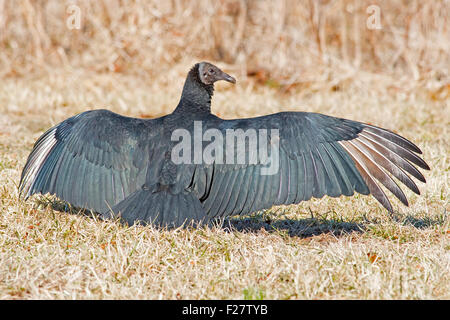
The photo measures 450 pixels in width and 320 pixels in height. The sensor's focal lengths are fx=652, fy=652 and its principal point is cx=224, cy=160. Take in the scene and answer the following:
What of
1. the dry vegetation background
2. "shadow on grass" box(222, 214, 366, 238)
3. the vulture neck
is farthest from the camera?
the vulture neck

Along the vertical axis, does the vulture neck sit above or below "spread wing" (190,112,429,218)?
above

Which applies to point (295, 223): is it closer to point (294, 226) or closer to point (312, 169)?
point (294, 226)

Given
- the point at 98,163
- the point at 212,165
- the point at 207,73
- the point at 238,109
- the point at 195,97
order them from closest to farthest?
1. the point at 212,165
2. the point at 98,163
3. the point at 195,97
4. the point at 207,73
5. the point at 238,109

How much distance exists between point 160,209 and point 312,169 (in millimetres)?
936

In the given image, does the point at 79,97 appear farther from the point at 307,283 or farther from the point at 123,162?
the point at 307,283

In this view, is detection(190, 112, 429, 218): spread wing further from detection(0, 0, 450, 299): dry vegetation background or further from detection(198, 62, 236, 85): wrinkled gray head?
detection(198, 62, 236, 85): wrinkled gray head

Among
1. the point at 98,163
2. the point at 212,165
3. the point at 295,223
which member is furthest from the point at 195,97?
the point at 295,223

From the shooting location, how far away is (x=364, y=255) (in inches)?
138

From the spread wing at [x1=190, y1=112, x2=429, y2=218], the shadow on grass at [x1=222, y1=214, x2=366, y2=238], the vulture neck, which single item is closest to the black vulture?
the spread wing at [x1=190, y1=112, x2=429, y2=218]

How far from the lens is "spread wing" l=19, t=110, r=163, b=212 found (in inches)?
161

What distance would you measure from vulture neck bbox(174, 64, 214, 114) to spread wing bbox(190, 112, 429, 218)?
0.50m

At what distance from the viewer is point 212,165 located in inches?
158

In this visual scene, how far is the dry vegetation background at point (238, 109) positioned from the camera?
327 centimetres

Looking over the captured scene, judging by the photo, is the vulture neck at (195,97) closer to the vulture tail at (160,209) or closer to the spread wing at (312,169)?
the spread wing at (312,169)
